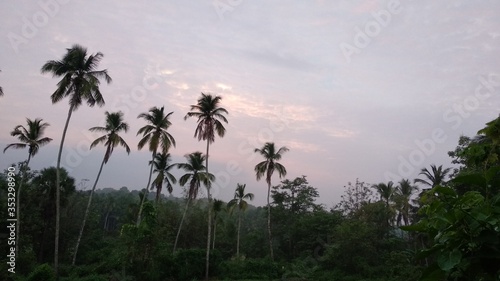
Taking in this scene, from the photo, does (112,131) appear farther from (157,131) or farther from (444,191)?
(444,191)

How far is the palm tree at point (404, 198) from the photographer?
110 ft

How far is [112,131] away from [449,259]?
92.7 feet

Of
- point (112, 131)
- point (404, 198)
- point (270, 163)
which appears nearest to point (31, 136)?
point (112, 131)

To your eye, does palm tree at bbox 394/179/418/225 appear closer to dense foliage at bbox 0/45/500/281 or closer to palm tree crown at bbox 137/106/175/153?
dense foliage at bbox 0/45/500/281

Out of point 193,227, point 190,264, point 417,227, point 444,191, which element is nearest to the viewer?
point 444,191

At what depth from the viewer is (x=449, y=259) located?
110 centimetres

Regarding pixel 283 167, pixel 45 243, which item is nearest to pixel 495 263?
pixel 283 167

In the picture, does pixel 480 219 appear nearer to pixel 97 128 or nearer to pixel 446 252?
pixel 446 252

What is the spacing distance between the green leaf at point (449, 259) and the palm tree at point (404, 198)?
35.6m

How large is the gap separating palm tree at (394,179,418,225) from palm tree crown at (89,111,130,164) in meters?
26.3

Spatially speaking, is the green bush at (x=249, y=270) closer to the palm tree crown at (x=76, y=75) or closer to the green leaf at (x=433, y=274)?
the palm tree crown at (x=76, y=75)

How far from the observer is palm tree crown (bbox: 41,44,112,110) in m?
21.5
